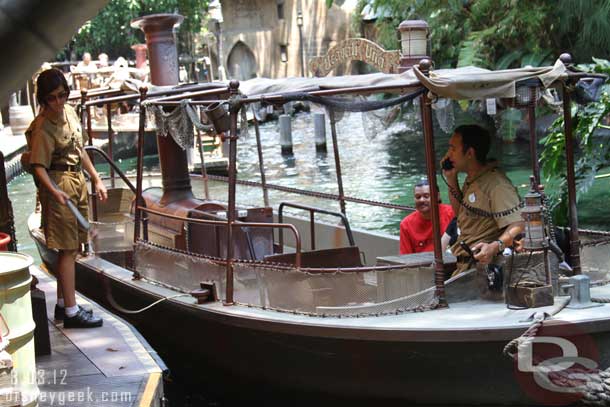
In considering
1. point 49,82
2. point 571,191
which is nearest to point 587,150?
point 571,191

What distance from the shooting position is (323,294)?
631 cm

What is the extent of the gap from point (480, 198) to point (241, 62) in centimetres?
4363

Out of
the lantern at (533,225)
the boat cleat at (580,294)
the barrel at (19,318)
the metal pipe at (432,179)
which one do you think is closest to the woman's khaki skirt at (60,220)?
the barrel at (19,318)

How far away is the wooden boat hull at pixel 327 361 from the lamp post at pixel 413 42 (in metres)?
2.21

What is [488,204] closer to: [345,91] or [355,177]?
[345,91]

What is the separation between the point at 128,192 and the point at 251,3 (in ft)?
128

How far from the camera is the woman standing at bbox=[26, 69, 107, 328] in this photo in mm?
5730

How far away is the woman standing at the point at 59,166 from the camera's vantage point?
573 centimetres

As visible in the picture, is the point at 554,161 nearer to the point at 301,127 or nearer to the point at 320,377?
the point at 320,377

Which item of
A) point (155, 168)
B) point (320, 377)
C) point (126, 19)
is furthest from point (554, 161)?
point (126, 19)

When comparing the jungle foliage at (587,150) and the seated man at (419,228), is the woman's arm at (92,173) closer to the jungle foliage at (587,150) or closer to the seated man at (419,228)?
the seated man at (419,228)

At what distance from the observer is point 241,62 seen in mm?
48656

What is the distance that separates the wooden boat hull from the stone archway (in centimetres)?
4135

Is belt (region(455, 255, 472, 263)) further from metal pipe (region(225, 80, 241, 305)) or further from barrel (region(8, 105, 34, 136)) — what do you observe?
barrel (region(8, 105, 34, 136))
